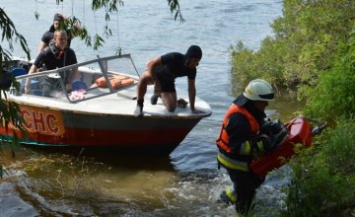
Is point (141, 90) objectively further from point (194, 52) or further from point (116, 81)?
point (116, 81)

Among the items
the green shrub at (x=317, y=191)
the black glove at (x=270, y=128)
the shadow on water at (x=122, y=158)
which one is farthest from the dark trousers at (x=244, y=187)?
the shadow on water at (x=122, y=158)

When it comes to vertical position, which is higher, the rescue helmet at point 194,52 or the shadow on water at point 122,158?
the rescue helmet at point 194,52

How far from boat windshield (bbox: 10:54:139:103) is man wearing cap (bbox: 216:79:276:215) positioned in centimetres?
275

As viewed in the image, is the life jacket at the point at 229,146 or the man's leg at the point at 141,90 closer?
the life jacket at the point at 229,146

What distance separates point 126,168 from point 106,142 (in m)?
0.51

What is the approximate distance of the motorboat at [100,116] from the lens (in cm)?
796

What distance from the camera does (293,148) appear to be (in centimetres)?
606

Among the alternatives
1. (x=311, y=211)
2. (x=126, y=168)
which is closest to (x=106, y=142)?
(x=126, y=168)

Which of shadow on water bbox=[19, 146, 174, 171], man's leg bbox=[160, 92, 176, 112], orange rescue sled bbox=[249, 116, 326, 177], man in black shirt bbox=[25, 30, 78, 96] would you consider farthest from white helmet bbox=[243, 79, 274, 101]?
man in black shirt bbox=[25, 30, 78, 96]

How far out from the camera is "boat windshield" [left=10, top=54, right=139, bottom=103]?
27.9ft

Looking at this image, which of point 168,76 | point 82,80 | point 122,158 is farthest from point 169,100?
point 82,80

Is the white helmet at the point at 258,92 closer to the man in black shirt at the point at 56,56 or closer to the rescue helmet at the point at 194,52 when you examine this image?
the rescue helmet at the point at 194,52

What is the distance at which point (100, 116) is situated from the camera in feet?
26.1

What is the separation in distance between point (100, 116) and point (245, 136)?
289cm
